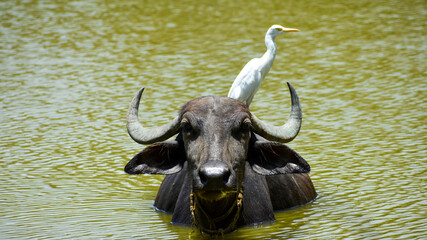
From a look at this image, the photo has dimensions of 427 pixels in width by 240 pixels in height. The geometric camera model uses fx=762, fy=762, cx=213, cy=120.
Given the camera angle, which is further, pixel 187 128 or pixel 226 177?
pixel 187 128

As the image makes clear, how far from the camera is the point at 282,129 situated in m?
6.14

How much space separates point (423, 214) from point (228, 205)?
6.03 feet

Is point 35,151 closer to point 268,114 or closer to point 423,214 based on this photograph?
point 268,114

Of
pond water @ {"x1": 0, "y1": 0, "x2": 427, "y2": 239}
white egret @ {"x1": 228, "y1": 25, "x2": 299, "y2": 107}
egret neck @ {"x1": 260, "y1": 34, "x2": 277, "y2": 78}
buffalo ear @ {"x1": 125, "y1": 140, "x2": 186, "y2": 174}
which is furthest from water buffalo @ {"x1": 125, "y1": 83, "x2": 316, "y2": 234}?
egret neck @ {"x1": 260, "y1": 34, "x2": 277, "y2": 78}

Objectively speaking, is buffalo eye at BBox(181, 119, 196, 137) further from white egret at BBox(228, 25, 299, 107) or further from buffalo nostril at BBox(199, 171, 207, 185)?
white egret at BBox(228, 25, 299, 107)

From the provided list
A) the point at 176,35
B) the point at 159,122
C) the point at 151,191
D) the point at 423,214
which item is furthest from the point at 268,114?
the point at 176,35

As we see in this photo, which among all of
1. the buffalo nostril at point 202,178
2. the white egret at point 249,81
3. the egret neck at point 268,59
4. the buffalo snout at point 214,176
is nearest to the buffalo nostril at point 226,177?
the buffalo snout at point 214,176

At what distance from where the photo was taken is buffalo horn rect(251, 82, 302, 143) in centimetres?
600

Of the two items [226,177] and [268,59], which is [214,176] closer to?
[226,177]

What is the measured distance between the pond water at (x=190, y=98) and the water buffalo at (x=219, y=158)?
254 millimetres

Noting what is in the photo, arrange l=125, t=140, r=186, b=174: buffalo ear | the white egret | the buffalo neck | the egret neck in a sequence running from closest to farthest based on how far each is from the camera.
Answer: the buffalo neck, l=125, t=140, r=186, b=174: buffalo ear, the white egret, the egret neck

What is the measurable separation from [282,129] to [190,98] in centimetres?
528

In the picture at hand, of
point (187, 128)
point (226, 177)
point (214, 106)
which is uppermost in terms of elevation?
point (214, 106)

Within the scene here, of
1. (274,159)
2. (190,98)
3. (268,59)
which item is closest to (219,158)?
(274,159)
